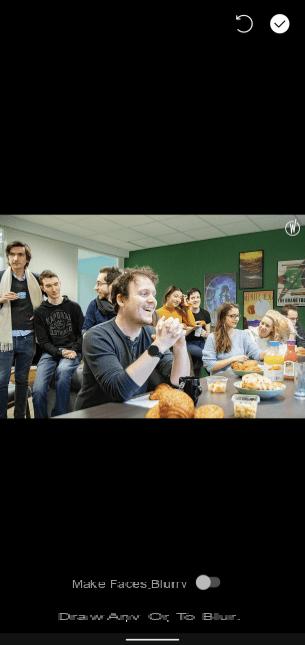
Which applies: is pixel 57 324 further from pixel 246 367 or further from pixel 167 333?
pixel 246 367

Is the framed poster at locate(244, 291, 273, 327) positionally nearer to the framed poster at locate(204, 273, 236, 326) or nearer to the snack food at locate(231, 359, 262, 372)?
the framed poster at locate(204, 273, 236, 326)

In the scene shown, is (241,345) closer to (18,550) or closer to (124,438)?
(124,438)

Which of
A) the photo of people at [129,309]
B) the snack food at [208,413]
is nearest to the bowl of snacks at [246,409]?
the photo of people at [129,309]

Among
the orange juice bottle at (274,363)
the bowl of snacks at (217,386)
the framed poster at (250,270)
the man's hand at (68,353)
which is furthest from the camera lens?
the orange juice bottle at (274,363)

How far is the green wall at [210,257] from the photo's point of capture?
0.63m

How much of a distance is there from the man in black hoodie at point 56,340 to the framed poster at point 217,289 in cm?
27
